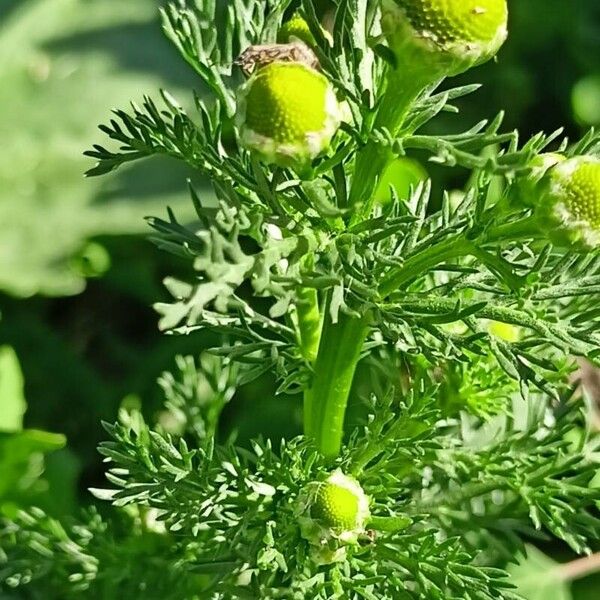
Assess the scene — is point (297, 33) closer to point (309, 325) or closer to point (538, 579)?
point (309, 325)

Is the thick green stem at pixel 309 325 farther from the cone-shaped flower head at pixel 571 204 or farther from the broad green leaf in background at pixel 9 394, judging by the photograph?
the broad green leaf in background at pixel 9 394

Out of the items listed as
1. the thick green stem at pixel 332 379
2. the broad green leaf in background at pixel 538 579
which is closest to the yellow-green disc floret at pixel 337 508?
the thick green stem at pixel 332 379

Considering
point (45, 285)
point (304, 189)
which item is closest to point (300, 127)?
point (304, 189)

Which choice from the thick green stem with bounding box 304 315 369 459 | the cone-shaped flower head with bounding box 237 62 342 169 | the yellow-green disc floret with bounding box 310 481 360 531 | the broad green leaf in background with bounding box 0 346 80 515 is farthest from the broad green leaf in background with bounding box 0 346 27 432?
the cone-shaped flower head with bounding box 237 62 342 169

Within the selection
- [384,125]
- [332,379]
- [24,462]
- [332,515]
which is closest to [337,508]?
[332,515]

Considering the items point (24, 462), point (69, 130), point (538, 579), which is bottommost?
point (538, 579)

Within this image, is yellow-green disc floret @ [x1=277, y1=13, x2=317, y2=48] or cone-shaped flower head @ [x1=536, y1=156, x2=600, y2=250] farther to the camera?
yellow-green disc floret @ [x1=277, y1=13, x2=317, y2=48]

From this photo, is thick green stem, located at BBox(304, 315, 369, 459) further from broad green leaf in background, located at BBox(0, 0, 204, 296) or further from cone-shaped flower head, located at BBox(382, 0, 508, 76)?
broad green leaf in background, located at BBox(0, 0, 204, 296)
